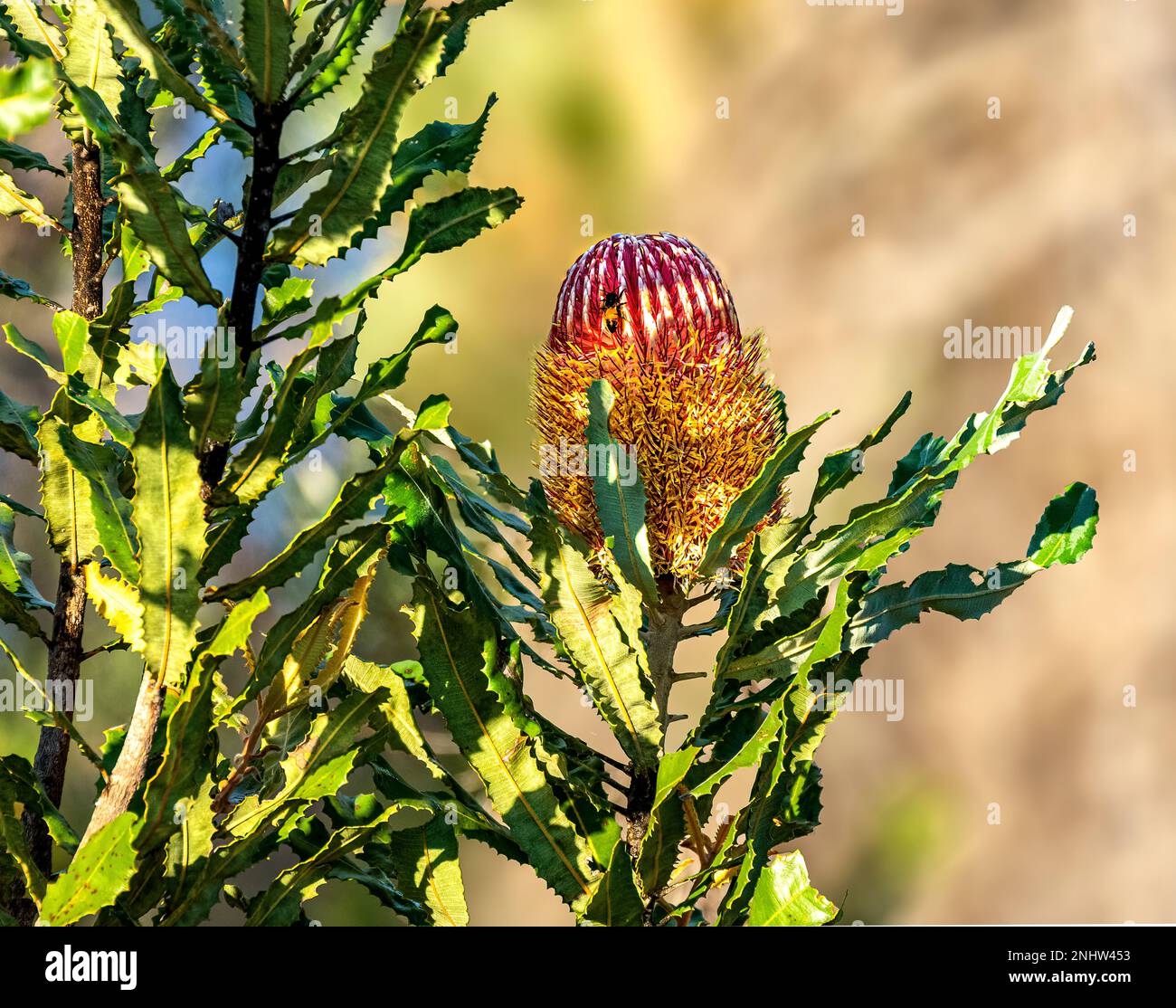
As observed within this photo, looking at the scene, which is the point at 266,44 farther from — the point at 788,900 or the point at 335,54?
the point at 788,900

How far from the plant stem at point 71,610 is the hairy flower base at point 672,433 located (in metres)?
0.33

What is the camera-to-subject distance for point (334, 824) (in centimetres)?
73

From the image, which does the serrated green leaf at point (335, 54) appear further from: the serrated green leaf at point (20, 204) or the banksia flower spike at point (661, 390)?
the serrated green leaf at point (20, 204)

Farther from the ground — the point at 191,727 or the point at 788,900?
the point at 191,727

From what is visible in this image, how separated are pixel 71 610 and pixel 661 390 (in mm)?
449

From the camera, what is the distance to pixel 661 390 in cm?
73

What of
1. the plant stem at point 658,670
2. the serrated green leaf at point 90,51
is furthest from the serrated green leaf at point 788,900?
the serrated green leaf at point 90,51

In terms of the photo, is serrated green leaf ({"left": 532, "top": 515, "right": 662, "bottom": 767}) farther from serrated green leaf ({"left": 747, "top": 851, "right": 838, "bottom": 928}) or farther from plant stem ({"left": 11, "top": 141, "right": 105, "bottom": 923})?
plant stem ({"left": 11, "top": 141, "right": 105, "bottom": 923})

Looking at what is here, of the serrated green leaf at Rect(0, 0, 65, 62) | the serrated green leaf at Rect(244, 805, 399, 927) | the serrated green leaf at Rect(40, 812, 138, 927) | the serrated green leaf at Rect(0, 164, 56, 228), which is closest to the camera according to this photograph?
the serrated green leaf at Rect(40, 812, 138, 927)

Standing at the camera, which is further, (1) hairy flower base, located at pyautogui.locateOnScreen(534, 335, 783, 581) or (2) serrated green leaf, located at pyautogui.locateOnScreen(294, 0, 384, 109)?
(1) hairy flower base, located at pyautogui.locateOnScreen(534, 335, 783, 581)

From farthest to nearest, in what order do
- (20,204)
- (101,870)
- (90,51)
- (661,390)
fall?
(20,204)
(661,390)
(90,51)
(101,870)

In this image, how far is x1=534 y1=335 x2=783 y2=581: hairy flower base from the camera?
0.74m

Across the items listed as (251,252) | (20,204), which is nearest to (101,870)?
(251,252)

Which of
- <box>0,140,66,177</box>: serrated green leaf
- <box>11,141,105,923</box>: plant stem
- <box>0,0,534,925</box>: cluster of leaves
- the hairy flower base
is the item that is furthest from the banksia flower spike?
<box>0,140,66,177</box>: serrated green leaf
